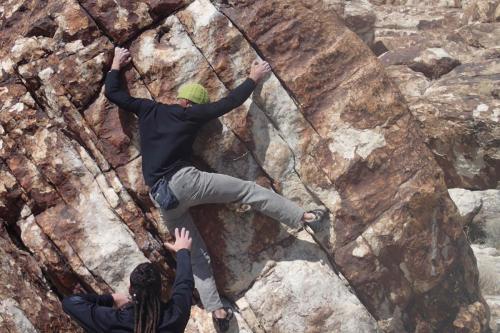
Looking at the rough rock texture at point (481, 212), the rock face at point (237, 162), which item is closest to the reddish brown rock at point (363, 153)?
the rock face at point (237, 162)

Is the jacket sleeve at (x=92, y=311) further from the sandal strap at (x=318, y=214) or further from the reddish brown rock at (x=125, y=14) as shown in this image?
the reddish brown rock at (x=125, y=14)

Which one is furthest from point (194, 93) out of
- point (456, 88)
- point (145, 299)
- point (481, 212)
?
point (481, 212)

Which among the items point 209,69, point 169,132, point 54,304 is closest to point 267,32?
point 209,69

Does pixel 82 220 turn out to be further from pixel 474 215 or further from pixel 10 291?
pixel 474 215

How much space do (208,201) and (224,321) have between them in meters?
1.86

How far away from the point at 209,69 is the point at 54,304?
167 inches

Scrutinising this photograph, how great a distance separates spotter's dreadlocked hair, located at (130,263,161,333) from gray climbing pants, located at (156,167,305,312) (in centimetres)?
168

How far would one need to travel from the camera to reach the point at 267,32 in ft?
27.6

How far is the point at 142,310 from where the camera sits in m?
5.61

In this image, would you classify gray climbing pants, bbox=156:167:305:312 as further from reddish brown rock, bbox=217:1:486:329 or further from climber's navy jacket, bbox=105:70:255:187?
reddish brown rock, bbox=217:1:486:329

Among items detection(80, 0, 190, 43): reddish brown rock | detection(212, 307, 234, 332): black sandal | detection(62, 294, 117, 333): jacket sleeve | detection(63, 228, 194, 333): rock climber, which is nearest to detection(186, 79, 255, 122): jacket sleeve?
detection(80, 0, 190, 43): reddish brown rock

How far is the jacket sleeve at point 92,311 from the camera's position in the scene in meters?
5.86

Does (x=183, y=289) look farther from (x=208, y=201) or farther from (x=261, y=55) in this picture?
(x=261, y=55)

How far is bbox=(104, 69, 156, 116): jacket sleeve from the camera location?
7.43 meters
